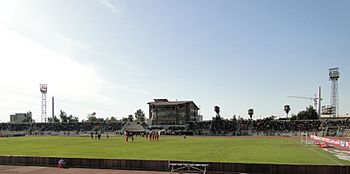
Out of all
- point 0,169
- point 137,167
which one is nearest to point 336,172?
point 137,167

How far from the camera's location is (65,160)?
33.0 metres

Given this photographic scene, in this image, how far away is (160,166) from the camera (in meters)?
29.8

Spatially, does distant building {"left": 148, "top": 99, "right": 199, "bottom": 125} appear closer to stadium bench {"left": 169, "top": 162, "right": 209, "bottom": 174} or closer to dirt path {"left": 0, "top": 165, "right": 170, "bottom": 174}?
dirt path {"left": 0, "top": 165, "right": 170, "bottom": 174}

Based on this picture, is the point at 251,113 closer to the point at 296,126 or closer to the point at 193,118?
the point at 193,118

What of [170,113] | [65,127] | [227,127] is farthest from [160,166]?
[65,127]

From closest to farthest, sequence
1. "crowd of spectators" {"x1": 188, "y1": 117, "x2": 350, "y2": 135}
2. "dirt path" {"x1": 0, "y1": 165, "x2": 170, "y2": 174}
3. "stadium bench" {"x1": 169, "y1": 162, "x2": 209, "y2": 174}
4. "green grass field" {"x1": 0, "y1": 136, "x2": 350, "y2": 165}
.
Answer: "stadium bench" {"x1": 169, "y1": 162, "x2": 209, "y2": 174} < "dirt path" {"x1": 0, "y1": 165, "x2": 170, "y2": 174} < "green grass field" {"x1": 0, "y1": 136, "x2": 350, "y2": 165} < "crowd of spectators" {"x1": 188, "y1": 117, "x2": 350, "y2": 135}

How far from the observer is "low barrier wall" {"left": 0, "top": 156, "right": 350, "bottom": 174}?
1006 inches

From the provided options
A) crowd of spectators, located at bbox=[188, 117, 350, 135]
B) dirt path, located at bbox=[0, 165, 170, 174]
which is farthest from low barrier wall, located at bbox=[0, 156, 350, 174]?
crowd of spectators, located at bbox=[188, 117, 350, 135]

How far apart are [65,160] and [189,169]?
11878mm

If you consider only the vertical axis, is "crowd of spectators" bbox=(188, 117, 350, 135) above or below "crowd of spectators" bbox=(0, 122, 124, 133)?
above

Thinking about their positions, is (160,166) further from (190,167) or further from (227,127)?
(227,127)

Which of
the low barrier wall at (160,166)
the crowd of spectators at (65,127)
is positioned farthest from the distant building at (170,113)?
the low barrier wall at (160,166)

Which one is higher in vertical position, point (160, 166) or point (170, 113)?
point (170, 113)

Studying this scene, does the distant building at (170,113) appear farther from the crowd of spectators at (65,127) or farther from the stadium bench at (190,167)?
the stadium bench at (190,167)
